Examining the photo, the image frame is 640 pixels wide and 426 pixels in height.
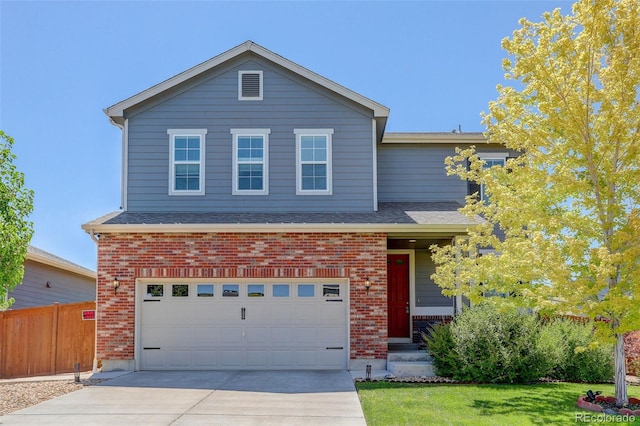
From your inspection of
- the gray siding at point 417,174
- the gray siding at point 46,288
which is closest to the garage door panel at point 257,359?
the gray siding at point 417,174

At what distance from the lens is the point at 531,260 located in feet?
32.5

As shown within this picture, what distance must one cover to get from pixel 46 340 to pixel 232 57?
8524 mm

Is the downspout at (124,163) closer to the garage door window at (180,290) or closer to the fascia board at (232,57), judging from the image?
the fascia board at (232,57)

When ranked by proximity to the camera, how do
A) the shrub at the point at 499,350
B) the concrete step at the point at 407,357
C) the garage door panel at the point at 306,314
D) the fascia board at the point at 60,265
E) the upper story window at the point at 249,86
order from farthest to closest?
the fascia board at the point at 60,265 → the upper story window at the point at 249,86 → the garage door panel at the point at 306,314 → the concrete step at the point at 407,357 → the shrub at the point at 499,350

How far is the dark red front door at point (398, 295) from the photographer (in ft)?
54.5

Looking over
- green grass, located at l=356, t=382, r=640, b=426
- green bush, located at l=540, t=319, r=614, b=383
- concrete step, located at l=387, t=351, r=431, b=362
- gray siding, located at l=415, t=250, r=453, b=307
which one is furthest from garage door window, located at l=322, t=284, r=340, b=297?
green bush, located at l=540, t=319, r=614, b=383

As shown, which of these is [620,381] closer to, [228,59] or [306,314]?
[306,314]

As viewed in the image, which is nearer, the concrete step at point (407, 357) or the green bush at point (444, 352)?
the green bush at point (444, 352)

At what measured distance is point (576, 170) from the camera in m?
10.5

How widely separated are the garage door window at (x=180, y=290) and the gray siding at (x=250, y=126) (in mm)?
2031

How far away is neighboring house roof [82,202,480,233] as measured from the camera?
14164mm

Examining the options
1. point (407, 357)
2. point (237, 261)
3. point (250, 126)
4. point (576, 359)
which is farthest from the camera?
point (250, 126)

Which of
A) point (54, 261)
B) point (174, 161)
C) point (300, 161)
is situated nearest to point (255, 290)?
point (300, 161)

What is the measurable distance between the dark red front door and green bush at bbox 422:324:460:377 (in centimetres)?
322
